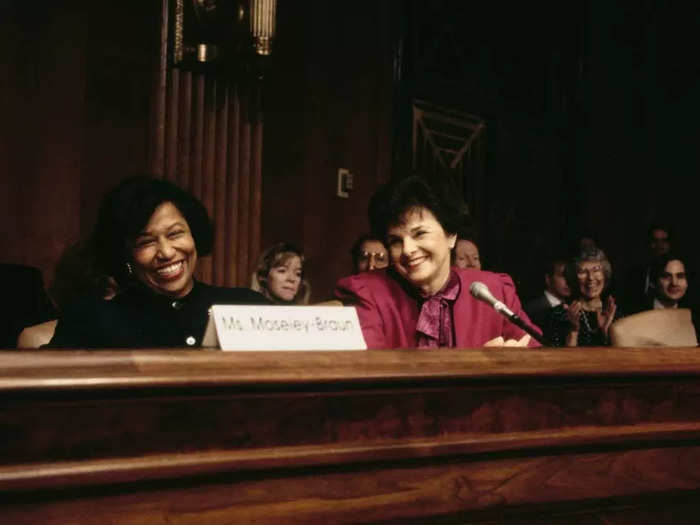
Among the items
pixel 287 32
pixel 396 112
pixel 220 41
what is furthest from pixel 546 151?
→ pixel 220 41

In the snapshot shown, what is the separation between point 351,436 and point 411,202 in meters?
1.22

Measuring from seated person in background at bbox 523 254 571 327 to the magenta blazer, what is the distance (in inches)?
79.0

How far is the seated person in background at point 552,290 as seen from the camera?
4289 millimetres

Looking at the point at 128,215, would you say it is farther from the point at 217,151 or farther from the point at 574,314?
the point at 574,314

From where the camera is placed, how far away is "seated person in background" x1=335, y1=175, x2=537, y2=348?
2.20 m

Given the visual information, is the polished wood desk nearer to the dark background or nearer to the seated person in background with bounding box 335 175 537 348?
the seated person in background with bounding box 335 175 537 348

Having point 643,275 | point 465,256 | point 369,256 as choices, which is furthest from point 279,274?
point 643,275

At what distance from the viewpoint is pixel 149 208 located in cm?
215

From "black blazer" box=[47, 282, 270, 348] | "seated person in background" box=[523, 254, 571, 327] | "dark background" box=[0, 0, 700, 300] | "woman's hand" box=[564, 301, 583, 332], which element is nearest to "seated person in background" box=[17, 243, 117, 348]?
"black blazer" box=[47, 282, 270, 348]

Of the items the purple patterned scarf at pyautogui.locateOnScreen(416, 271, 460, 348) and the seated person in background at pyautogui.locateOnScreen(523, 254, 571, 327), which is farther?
the seated person in background at pyautogui.locateOnScreen(523, 254, 571, 327)

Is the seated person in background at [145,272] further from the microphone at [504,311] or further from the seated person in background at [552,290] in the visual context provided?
the seated person in background at [552,290]

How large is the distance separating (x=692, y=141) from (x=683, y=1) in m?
1.10

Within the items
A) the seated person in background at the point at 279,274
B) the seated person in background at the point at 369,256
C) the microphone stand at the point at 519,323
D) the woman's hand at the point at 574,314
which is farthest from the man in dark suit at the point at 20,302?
the woman's hand at the point at 574,314

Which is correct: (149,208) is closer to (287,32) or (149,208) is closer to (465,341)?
(465,341)
